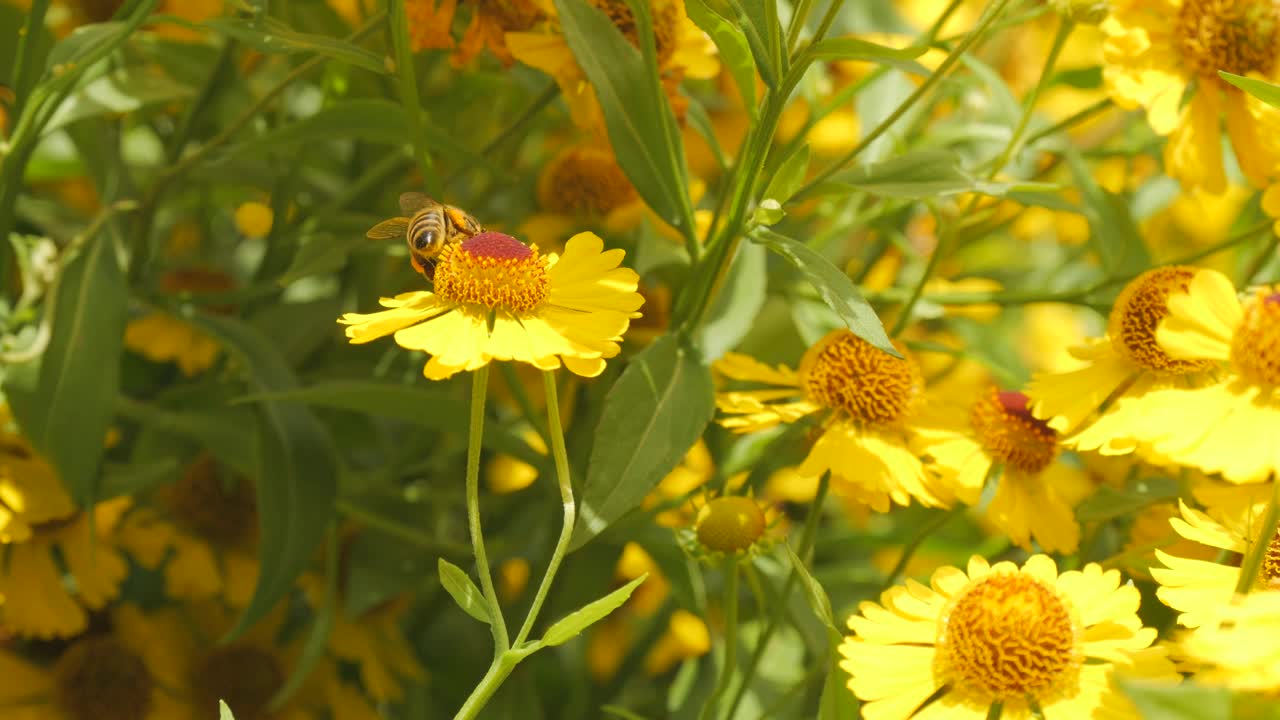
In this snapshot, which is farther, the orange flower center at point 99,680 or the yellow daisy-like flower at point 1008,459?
the orange flower center at point 99,680

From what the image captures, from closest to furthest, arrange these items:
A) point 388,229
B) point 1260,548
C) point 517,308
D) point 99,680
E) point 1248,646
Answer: point 1248,646 < point 1260,548 < point 517,308 < point 388,229 < point 99,680

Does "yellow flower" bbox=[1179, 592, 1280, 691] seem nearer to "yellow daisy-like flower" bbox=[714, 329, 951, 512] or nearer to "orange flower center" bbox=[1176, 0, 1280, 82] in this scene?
"yellow daisy-like flower" bbox=[714, 329, 951, 512]

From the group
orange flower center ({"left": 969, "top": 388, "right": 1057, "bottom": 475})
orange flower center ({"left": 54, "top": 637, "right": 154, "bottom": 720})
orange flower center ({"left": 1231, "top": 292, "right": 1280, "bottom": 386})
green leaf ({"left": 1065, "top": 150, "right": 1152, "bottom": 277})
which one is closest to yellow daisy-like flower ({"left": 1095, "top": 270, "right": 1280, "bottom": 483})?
orange flower center ({"left": 1231, "top": 292, "right": 1280, "bottom": 386})

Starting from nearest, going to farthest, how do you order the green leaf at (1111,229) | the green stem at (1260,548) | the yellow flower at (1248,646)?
the yellow flower at (1248,646)
the green stem at (1260,548)
the green leaf at (1111,229)

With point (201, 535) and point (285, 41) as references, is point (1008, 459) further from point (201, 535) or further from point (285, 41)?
point (201, 535)

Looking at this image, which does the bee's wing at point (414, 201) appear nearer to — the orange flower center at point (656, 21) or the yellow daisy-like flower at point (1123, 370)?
the orange flower center at point (656, 21)

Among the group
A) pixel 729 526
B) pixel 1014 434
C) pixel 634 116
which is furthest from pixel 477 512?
pixel 1014 434

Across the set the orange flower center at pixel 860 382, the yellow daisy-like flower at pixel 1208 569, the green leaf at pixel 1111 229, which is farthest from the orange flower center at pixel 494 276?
the green leaf at pixel 1111 229
